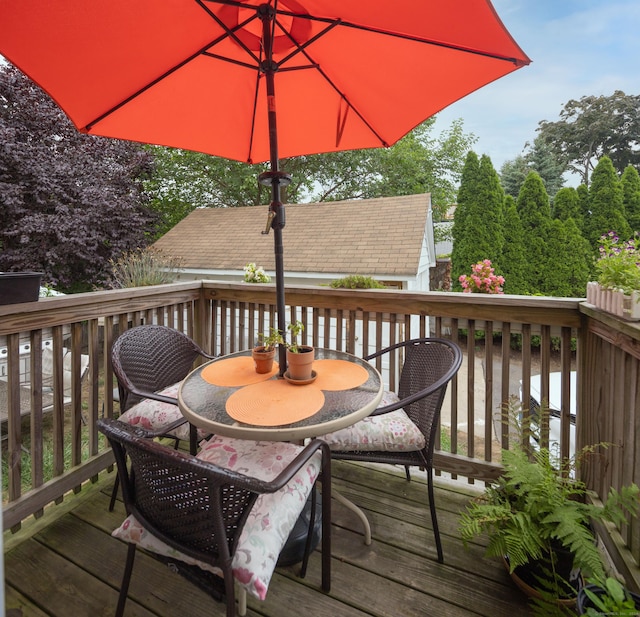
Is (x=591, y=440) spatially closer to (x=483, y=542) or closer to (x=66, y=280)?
(x=483, y=542)

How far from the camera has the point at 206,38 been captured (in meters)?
1.68

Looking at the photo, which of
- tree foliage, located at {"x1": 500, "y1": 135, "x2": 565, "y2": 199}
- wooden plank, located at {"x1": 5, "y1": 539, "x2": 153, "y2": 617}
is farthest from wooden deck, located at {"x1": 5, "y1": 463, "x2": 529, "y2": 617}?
tree foliage, located at {"x1": 500, "y1": 135, "x2": 565, "y2": 199}

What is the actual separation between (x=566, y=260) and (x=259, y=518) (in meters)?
9.17

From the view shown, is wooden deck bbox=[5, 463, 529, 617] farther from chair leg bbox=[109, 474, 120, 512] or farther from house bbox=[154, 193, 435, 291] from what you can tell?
house bbox=[154, 193, 435, 291]

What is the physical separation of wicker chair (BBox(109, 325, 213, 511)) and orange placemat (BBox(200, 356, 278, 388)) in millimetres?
197

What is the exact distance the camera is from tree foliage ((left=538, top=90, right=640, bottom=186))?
14.7 meters

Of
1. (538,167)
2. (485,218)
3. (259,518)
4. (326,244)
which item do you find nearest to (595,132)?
(538,167)

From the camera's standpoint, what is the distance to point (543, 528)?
4.71 ft

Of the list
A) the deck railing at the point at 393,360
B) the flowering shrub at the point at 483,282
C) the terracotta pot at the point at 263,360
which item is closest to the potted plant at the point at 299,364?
the terracotta pot at the point at 263,360

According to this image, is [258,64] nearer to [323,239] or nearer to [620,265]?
[620,265]

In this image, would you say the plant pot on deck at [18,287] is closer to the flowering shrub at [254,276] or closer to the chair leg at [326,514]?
the chair leg at [326,514]

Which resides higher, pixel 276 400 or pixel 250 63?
pixel 250 63

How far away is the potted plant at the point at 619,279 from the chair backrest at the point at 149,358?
84.4 inches

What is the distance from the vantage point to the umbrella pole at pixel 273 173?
1.51 meters
